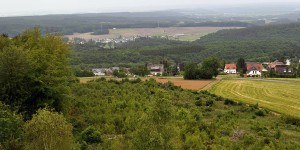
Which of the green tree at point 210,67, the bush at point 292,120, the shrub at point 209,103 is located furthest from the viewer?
the green tree at point 210,67

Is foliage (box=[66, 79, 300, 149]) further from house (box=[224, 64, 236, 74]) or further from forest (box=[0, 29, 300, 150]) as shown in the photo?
house (box=[224, 64, 236, 74])

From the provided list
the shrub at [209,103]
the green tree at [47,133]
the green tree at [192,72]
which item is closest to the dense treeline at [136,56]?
the green tree at [192,72]

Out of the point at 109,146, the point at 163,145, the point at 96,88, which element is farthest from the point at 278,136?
the point at 96,88

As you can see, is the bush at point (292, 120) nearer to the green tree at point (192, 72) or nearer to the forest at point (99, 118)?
the forest at point (99, 118)

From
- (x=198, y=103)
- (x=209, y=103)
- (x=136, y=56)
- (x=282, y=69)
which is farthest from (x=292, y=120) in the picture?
(x=136, y=56)

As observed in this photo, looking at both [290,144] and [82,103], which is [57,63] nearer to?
[82,103]

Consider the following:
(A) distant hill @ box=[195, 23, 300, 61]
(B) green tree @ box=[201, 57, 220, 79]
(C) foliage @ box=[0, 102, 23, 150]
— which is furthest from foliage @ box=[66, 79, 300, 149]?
(A) distant hill @ box=[195, 23, 300, 61]
